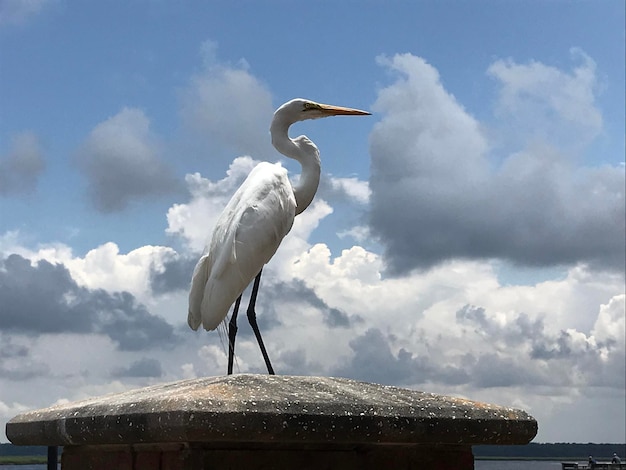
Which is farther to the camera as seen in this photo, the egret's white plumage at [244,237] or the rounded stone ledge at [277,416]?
the egret's white plumage at [244,237]

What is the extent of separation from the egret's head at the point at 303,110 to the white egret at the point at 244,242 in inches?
Answer: 22.1

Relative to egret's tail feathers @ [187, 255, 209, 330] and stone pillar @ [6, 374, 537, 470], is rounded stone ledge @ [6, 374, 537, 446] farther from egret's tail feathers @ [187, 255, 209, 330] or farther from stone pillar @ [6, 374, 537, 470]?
egret's tail feathers @ [187, 255, 209, 330]

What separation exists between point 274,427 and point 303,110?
4.55 meters

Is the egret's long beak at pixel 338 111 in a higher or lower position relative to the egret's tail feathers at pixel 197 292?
higher

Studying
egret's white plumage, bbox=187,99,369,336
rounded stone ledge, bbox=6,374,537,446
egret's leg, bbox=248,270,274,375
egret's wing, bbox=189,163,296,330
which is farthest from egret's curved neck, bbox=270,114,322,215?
rounded stone ledge, bbox=6,374,537,446

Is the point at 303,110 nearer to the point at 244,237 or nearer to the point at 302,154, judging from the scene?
the point at 302,154

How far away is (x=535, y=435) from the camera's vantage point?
220 inches

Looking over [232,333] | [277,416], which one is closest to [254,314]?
[232,333]

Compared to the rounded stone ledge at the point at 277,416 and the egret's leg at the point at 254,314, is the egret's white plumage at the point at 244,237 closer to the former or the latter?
the egret's leg at the point at 254,314

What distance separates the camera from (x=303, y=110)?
8.41 meters

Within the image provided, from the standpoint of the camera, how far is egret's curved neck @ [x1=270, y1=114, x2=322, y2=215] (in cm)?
823

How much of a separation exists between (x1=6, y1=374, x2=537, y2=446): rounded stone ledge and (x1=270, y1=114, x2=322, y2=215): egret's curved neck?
293 centimetres

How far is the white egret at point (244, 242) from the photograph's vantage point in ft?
23.9

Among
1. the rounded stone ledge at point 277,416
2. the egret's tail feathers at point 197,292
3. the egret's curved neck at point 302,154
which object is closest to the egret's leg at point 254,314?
the egret's tail feathers at point 197,292
